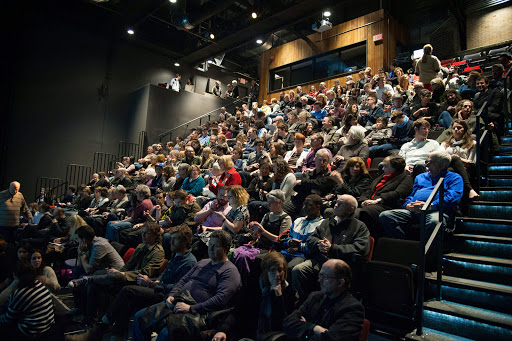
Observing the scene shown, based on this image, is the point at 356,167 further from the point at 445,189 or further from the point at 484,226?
the point at 484,226

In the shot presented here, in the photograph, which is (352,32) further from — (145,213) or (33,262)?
(33,262)

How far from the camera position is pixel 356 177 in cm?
412

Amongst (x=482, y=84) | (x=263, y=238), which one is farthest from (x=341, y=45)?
(x=263, y=238)

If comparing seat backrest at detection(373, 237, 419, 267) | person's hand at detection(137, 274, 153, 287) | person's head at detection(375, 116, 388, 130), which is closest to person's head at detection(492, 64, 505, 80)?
person's head at detection(375, 116, 388, 130)

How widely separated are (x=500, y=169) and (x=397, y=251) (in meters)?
2.35

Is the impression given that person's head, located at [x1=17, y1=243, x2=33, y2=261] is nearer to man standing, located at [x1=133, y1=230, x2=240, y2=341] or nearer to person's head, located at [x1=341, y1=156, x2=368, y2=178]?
man standing, located at [x1=133, y1=230, x2=240, y2=341]

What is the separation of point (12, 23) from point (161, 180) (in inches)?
318

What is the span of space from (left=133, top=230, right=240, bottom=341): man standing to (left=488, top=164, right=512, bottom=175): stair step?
11.4ft

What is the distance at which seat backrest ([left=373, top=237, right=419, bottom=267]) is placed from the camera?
2.80 meters

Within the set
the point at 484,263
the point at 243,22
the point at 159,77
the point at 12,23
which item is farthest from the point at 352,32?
the point at 12,23

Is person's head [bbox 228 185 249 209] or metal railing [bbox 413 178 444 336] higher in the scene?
person's head [bbox 228 185 249 209]

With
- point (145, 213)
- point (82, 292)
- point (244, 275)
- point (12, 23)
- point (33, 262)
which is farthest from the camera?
point (12, 23)

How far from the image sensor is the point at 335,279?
2414 mm

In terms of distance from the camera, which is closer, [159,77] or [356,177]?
[356,177]
